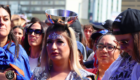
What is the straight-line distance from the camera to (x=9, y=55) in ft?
10.2

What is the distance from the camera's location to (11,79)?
3020 millimetres

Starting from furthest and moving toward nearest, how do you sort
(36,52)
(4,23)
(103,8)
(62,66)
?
(103,8)
(36,52)
(4,23)
(62,66)

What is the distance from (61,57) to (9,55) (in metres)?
1.08

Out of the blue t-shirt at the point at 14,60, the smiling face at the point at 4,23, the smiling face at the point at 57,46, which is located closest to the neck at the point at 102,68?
the smiling face at the point at 57,46

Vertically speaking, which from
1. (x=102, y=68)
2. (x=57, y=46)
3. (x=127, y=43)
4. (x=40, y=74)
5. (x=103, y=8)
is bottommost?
(x=103, y=8)

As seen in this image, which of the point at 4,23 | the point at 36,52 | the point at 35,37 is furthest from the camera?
the point at 36,52

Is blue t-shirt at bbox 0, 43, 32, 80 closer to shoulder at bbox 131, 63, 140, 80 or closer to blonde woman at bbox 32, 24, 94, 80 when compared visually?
blonde woman at bbox 32, 24, 94, 80

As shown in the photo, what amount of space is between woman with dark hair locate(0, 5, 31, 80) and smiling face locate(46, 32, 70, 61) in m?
0.90

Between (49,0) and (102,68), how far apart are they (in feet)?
278

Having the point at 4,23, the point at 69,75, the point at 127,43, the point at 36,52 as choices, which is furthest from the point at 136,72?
the point at 36,52

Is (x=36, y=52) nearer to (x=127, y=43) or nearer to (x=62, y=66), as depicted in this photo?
(x=62, y=66)

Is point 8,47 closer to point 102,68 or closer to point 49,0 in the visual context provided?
point 102,68

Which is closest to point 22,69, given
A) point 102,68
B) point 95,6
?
point 102,68

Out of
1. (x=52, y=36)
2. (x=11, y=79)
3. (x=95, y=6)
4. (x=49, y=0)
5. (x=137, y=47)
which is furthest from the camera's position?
(x=49, y=0)
